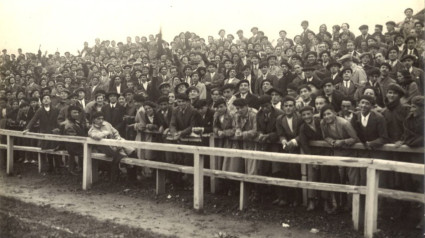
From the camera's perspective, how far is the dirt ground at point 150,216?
6988 millimetres

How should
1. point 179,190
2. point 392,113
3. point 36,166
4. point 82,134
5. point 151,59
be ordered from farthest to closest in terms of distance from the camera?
1. point 151,59
2. point 36,166
3. point 82,134
4. point 179,190
5. point 392,113

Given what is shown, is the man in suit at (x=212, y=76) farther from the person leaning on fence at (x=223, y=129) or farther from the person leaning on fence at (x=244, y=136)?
the person leaning on fence at (x=244, y=136)

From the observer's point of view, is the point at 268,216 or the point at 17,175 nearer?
the point at 268,216

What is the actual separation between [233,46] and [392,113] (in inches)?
333

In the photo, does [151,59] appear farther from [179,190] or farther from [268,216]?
[268,216]

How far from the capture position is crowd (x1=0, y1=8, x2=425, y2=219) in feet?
24.8

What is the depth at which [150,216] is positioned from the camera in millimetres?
8039

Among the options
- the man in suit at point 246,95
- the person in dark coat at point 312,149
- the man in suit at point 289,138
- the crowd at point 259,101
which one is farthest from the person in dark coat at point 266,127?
the man in suit at point 246,95

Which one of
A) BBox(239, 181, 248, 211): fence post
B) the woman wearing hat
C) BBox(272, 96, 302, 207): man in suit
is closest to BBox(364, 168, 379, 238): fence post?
BBox(272, 96, 302, 207): man in suit

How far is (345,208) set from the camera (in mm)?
7742

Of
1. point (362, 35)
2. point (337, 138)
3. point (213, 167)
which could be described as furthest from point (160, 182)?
point (362, 35)

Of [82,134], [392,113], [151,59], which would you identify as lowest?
[82,134]

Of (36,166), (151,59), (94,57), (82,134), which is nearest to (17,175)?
(36,166)

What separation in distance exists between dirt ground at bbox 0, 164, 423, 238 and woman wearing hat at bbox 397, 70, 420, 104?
6.29 feet
